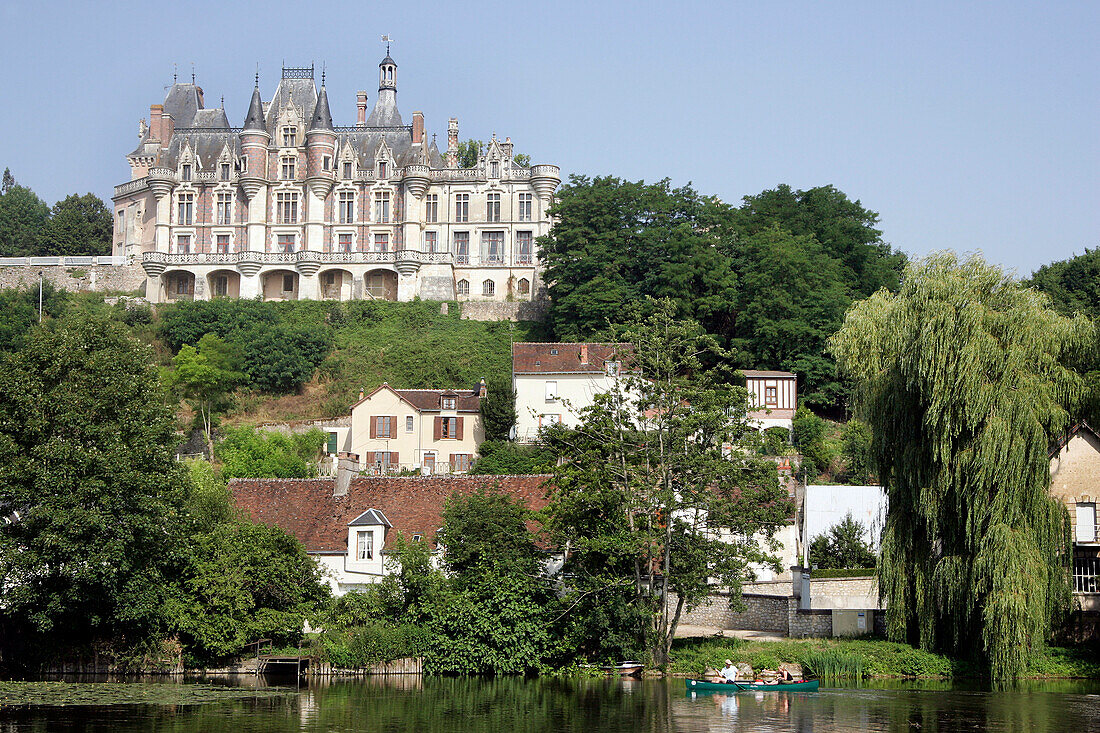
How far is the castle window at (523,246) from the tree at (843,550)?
4168cm

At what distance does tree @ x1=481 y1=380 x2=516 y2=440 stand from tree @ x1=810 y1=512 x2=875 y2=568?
60.2ft

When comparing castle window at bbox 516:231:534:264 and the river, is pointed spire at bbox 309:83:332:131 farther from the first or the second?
the river

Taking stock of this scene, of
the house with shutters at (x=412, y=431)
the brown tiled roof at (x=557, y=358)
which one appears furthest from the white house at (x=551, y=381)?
the house with shutters at (x=412, y=431)

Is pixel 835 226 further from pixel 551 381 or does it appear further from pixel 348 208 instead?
pixel 348 208

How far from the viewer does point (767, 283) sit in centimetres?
6331

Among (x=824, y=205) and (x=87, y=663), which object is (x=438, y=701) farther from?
(x=824, y=205)

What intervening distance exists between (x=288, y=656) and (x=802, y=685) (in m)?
13.1

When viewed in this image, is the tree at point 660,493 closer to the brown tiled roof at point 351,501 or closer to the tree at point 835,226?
the brown tiled roof at point 351,501

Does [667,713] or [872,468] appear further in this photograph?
[872,468]

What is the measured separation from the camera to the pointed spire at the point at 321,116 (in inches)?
3191

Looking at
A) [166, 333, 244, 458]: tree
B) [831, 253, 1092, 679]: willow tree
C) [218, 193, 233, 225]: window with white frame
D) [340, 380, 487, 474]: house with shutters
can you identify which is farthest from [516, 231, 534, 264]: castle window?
[831, 253, 1092, 679]: willow tree

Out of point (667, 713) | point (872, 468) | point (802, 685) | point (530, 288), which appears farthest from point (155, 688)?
point (530, 288)

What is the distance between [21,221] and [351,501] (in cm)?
8638

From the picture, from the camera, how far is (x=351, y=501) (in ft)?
133
